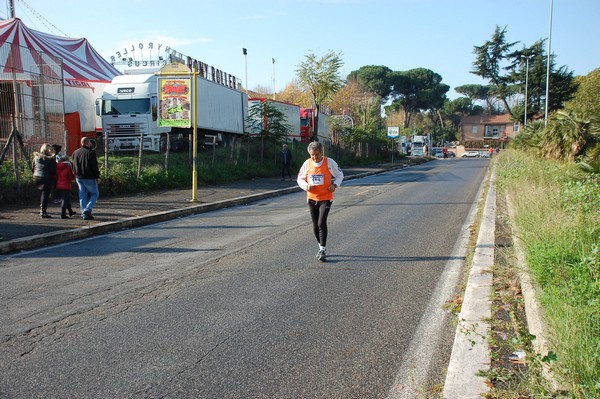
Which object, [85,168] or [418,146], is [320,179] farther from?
[418,146]

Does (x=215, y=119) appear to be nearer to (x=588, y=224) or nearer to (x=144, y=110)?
(x=144, y=110)

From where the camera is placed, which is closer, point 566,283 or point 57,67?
point 566,283

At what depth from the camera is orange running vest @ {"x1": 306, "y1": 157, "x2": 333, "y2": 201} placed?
8.20 metres

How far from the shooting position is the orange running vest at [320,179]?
820cm

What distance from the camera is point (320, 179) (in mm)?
8203

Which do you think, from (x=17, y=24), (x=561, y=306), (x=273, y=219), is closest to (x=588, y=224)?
(x=561, y=306)

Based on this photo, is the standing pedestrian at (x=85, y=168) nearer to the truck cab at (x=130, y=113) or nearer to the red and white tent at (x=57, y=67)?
the red and white tent at (x=57, y=67)

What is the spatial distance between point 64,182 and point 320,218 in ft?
22.0

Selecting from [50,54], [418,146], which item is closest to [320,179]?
[50,54]

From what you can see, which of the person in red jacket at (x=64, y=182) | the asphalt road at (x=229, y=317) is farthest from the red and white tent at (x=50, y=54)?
the asphalt road at (x=229, y=317)

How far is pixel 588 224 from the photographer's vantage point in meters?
6.84

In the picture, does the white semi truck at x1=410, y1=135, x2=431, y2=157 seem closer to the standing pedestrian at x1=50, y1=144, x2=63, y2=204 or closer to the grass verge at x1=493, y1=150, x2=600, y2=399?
the standing pedestrian at x1=50, y1=144, x2=63, y2=204

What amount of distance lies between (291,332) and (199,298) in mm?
1493

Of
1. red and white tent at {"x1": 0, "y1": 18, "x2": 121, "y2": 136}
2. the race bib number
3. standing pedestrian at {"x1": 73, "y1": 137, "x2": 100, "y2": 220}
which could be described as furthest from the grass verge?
red and white tent at {"x1": 0, "y1": 18, "x2": 121, "y2": 136}
